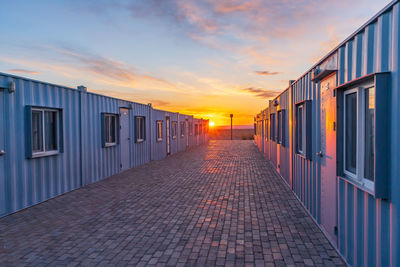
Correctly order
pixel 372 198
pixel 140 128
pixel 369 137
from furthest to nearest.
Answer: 1. pixel 140 128
2. pixel 369 137
3. pixel 372 198

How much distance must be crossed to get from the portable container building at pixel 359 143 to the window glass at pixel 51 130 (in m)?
6.90

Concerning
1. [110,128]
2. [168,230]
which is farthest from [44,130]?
[168,230]

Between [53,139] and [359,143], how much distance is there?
7678mm

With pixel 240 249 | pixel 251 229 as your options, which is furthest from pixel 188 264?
pixel 251 229

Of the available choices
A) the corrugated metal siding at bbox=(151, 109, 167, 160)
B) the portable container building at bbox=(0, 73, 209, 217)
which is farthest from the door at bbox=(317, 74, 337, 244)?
the corrugated metal siding at bbox=(151, 109, 167, 160)

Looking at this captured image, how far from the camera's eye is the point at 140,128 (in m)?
14.3

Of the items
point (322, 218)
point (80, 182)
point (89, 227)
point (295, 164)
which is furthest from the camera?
point (80, 182)

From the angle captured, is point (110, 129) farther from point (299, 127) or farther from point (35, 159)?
point (299, 127)

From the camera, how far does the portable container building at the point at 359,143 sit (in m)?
2.41

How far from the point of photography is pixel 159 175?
35.1 feet

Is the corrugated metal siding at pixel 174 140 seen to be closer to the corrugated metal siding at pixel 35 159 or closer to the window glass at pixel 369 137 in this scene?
the corrugated metal siding at pixel 35 159

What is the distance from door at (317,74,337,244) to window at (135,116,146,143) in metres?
10.2

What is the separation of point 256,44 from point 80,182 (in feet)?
28.2

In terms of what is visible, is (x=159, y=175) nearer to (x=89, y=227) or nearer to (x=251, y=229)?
(x=89, y=227)
